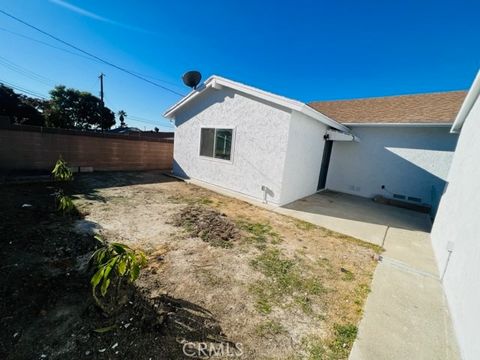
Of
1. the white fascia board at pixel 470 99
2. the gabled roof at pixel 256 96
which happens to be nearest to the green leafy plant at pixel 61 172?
the gabled roof at pixel 256 96

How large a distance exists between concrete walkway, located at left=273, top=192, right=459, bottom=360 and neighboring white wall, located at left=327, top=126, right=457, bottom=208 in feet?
8.07

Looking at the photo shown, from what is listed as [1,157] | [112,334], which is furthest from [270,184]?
[1,157]

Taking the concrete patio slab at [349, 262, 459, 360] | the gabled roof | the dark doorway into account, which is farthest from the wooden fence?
the concrete patio slab at [349, 262, 459, 360]

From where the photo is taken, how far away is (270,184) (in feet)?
20.5

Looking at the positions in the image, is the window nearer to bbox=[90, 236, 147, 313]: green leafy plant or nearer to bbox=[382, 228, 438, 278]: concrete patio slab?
bbox=[382, 228, 438, 278]: concrete patio slab

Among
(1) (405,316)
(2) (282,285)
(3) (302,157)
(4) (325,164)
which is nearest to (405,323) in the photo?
(1) (405,316)

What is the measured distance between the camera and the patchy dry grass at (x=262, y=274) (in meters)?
1.92

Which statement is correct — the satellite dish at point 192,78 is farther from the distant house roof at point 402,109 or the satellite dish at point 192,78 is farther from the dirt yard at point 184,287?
the distant house roof at point 402,109

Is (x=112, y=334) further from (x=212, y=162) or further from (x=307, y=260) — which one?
(x=212, y=162)

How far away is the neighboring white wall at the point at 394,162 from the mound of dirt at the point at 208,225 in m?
6.71

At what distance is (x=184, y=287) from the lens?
7.97ft

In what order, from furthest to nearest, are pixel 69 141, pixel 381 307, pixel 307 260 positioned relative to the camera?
pixel 69 141 → pixel 307 260 → pixel 381 307

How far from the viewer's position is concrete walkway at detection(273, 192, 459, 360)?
1875mm

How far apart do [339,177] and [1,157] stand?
42.2 feet
